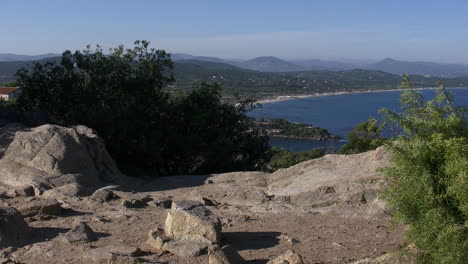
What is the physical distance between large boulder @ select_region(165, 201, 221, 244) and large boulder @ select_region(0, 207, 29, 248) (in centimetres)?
237

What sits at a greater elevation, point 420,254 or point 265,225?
point 420,254

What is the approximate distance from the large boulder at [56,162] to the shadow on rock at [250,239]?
490 cm

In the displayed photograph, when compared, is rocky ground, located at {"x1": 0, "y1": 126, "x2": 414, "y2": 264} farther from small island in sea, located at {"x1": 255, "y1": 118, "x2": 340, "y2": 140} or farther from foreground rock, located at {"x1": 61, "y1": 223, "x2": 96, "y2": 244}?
small island in sea, located at {"x1": 255, "y1": 118, "x2": 340, "y2": 140}

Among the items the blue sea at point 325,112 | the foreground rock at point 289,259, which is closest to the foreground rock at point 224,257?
the foreground rock at point 289,259

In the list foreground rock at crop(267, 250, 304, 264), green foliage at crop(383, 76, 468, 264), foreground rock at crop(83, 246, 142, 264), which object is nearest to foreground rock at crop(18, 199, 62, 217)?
foreground rock at crop(83, 246, 142, 264)

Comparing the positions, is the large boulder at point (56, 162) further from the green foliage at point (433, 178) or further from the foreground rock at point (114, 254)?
the green foliage at point (433, 178)

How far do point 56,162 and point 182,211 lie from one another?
6.68 metres

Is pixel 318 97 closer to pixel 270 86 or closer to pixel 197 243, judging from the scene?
pixel 270 86

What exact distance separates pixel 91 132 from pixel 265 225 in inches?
323

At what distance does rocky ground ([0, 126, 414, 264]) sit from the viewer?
7.54 metres

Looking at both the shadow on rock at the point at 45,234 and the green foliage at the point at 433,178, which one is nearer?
the green foliage at the point at 433,178

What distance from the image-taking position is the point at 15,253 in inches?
293

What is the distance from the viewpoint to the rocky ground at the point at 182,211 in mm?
7539

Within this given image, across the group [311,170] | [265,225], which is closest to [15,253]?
[265,225]
